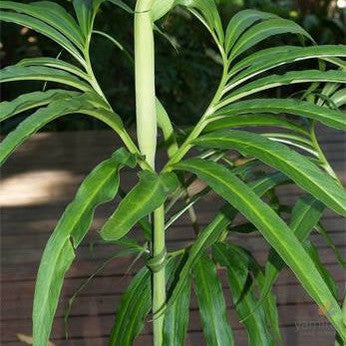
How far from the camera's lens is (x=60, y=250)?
2.77 ft

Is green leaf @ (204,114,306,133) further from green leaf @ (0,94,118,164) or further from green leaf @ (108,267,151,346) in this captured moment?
green leaf @ (108,267,151,346)

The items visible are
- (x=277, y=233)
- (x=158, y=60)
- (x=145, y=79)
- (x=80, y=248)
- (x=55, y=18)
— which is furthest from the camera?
(x=158, y=60)

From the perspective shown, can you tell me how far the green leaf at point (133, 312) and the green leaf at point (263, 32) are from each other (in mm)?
336

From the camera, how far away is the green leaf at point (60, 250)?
0.83 m

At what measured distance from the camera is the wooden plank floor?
81.8 inches

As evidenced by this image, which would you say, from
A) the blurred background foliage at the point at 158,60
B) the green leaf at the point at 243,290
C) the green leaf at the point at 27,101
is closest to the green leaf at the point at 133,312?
the green leaf at the point at 243,290

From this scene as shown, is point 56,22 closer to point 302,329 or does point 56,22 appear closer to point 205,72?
point 302,329

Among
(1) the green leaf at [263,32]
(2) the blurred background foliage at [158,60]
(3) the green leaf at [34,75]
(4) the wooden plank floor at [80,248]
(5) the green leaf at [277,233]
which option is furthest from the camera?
(2) the blurred background foliage at [158,60]

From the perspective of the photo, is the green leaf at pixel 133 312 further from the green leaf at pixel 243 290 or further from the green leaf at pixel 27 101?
the green leaf at pixel 27 101

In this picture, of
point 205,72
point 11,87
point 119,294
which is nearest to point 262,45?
point 205,72

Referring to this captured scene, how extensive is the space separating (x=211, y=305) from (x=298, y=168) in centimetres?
27

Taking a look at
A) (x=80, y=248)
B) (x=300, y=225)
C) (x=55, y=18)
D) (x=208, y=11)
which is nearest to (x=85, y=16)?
(x=55, y=18)

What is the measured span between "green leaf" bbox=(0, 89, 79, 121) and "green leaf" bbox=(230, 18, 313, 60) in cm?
23

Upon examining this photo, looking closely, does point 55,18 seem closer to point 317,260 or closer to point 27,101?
point 27,101
